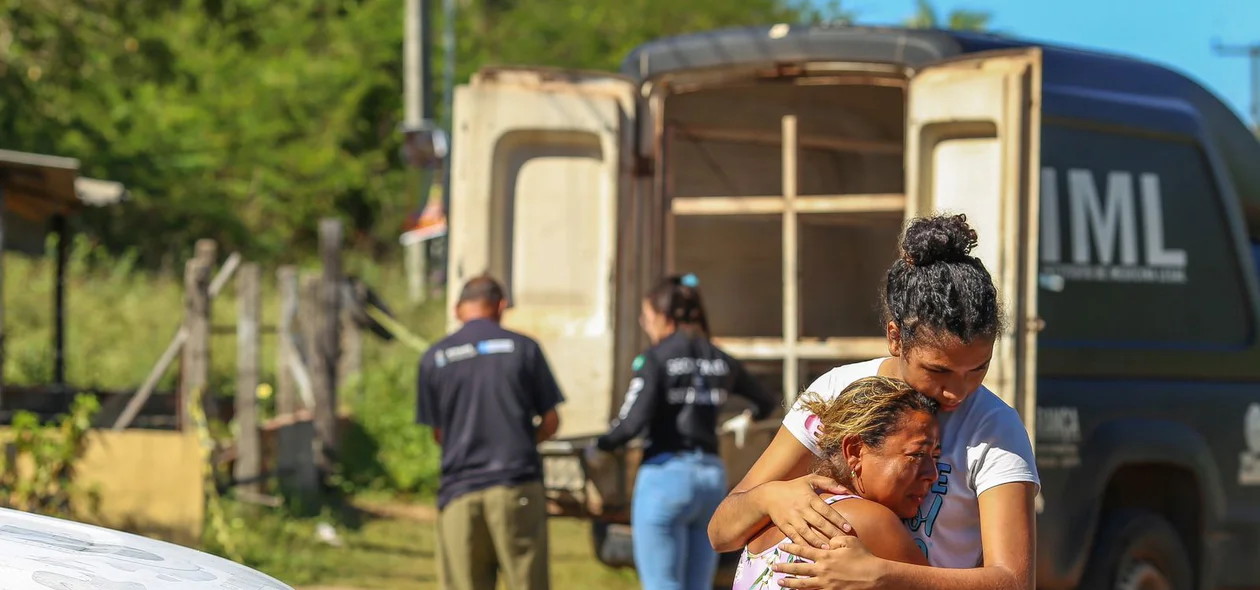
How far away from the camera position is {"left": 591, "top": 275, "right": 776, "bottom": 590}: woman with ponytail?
6.01 meters

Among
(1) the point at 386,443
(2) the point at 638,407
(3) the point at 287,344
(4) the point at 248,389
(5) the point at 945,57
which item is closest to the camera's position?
(2) the point at 638,407

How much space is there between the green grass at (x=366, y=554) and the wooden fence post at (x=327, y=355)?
31.9 inches

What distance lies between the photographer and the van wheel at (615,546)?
271 inches

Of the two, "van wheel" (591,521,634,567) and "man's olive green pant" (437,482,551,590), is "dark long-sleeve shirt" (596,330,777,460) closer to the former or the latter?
"man's olive green pant" (437,482,551,590)

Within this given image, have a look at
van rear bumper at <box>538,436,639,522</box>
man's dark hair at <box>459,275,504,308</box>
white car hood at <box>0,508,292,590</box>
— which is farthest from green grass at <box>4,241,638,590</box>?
white car hood at <box>0,508,292,590</box>

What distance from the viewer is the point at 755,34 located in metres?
6.85

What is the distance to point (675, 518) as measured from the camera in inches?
237

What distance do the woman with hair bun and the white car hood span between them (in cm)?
123

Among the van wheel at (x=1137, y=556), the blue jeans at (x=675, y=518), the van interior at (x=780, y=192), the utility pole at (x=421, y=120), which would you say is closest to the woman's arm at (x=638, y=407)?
the blue jeans at (x=675, y=518)

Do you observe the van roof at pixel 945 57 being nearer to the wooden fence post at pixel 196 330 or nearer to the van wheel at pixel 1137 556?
the van wheel at pixel 1137 556

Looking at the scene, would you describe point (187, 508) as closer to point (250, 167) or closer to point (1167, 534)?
point (1167, 534)

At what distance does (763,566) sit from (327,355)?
8.58 m

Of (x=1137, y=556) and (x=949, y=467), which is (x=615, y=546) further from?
(x=949, y=467)

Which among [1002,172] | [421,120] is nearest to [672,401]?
[1002,172]
